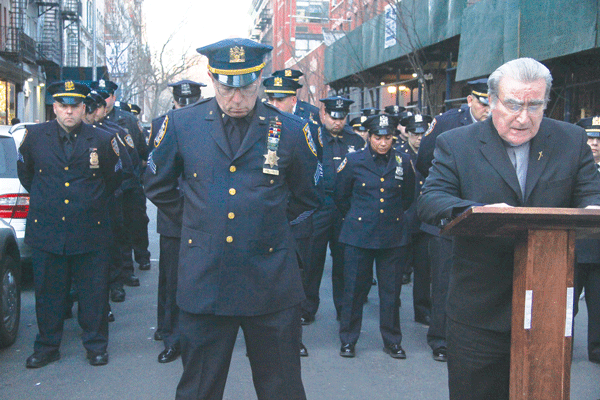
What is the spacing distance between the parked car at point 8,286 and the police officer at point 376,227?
2.95 metres

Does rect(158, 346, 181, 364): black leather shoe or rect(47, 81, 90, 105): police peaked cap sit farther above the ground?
rect(47, 81, 90, 105): police peaked cap

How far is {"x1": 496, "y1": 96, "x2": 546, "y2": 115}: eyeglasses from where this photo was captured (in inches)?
117

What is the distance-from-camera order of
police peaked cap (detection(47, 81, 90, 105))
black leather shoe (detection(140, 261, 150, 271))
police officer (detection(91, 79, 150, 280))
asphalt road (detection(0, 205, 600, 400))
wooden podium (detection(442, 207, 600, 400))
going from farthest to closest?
black leather shoe (detection(140, 261, 150, 271)) → police officer (detection(91, 79, 150, 280)) → police peaked cap (detection(47, 81, 90, 105)) → asphalt road (detection(0, 205, 600, 400)) → wooden podium (detection(442, 207, 600, 400))

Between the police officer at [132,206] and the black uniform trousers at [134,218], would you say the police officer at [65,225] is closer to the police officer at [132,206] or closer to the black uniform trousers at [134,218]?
the police officer at [132,206]

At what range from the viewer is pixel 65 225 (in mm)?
5781

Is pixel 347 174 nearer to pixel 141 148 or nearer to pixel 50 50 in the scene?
pixel 141 148

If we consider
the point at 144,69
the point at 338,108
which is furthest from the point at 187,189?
the point at 144,69

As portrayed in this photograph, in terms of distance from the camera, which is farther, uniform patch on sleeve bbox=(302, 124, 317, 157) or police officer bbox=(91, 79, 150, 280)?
police officer bbox=(91, 79, 150, 280)

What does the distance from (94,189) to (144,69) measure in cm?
3903

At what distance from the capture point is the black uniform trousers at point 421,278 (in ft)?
25.2

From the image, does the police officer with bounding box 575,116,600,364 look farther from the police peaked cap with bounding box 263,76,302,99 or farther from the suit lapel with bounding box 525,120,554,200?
the suit lapel with bounding box 525,120,554,200

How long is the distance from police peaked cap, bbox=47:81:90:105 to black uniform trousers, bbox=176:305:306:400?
Answer: 9.83 feet

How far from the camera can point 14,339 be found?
6.45 metres

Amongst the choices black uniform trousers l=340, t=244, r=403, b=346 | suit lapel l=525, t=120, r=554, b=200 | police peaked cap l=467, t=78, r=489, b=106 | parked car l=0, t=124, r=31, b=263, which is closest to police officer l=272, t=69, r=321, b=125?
black uniform trousers l=340, t=244, r=403, b=346
